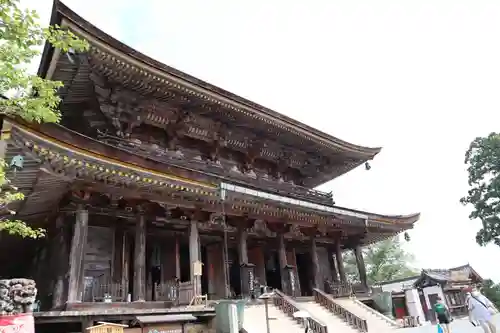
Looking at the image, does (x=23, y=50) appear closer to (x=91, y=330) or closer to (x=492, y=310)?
(x=91, y=330)

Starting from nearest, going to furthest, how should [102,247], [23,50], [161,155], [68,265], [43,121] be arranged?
[23,50], [43,121], [68,265], [102,247], [161,155]

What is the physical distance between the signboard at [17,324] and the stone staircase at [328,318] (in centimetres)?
874

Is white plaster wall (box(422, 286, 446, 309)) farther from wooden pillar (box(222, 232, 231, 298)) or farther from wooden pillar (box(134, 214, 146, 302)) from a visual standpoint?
wooden pillar (box(134, 214, 146, 302))

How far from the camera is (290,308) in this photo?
478 inches

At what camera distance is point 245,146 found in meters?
16.6

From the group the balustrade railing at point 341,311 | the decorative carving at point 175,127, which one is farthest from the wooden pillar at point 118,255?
the balustrade railing at point 341,311

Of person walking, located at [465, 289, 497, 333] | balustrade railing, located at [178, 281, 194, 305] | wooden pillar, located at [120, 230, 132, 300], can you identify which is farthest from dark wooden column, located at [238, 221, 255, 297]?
person walking, located at [465, 289, 497, 333]

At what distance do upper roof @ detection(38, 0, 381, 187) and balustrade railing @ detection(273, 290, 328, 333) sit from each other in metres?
7.28

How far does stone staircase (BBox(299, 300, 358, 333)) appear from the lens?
12.0 meters

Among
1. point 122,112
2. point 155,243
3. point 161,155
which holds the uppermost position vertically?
point 122,112

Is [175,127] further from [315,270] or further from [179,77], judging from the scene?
[315,270]

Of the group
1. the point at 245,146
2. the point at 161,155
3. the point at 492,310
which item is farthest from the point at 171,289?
the point at 492,310

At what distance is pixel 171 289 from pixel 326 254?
1042cm

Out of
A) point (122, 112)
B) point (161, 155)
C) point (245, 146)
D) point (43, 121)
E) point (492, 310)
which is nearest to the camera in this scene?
point (43, 121)
